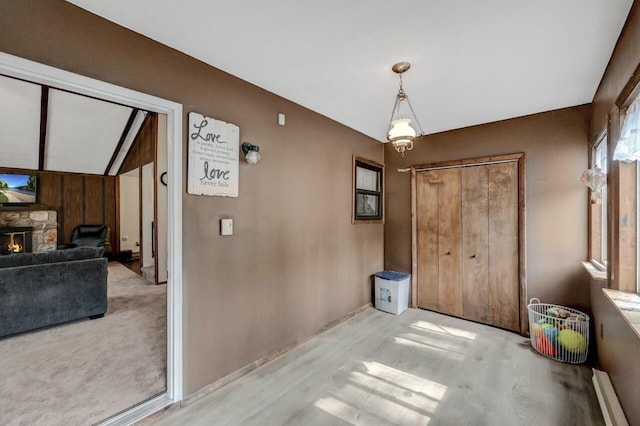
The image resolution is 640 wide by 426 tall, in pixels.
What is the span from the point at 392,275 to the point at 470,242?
109cm

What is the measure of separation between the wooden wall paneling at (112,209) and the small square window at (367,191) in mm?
6903

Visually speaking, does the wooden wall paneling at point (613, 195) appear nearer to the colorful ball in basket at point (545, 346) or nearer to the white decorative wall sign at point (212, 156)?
the colorful ball in basket at point (545, 346)

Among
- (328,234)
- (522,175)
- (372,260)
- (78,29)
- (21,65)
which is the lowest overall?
(372,260)

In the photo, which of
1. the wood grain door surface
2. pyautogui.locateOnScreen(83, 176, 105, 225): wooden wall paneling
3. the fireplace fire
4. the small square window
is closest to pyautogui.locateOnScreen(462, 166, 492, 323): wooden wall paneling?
the wood grain door surface

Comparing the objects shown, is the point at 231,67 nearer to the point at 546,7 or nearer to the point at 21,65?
the point at 21,65

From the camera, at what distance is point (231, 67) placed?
2.15 meters

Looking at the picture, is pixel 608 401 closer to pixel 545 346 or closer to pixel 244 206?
pixel 545 346

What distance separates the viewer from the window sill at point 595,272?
2.21 metres

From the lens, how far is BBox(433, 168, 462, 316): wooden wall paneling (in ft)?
11.7

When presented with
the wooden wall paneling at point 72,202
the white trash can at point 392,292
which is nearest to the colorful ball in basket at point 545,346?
the white trash can at point 392,292

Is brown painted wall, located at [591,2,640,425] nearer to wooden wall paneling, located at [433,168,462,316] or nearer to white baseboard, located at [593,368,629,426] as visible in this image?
white baseboard, located at [593,368,629,426]

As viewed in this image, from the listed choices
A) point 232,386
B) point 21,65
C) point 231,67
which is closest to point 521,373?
point 232,386

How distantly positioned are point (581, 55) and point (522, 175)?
141 cm

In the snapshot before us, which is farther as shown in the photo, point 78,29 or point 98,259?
point 98,259
